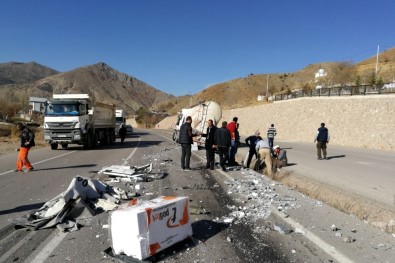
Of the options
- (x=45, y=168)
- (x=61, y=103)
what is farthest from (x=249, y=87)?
(x=45, y=168)

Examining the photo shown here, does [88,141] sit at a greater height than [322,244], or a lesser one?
greater

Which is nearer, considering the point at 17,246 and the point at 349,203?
the point at 17,246

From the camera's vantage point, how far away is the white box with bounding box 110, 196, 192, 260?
468cm

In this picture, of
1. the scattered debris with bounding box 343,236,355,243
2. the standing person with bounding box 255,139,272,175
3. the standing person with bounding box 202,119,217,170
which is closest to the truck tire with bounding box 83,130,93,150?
the standing person with bounding box 202,119,217,170

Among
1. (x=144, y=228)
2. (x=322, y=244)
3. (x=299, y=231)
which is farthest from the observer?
(x=299, y=231)

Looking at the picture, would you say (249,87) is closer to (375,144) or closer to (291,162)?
(375,144)

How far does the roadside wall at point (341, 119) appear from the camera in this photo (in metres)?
30.5

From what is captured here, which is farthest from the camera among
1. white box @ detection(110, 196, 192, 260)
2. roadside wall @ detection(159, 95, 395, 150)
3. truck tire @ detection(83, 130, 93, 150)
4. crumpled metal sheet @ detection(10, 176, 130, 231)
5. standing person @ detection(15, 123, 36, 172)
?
roadside wall @ detection(159, 95, 395, 150)

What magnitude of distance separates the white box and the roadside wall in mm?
27471

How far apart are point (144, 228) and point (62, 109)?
19.6m

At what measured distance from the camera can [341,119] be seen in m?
35.8

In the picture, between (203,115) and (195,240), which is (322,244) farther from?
(203,115)

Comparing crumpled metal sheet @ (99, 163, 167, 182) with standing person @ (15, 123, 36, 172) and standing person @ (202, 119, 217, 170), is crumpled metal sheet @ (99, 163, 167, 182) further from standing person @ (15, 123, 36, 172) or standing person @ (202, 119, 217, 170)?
standing person @ (15, 123, 36, 172)

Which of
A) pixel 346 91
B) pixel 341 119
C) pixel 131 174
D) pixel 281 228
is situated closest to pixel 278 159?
pixel 131 174
